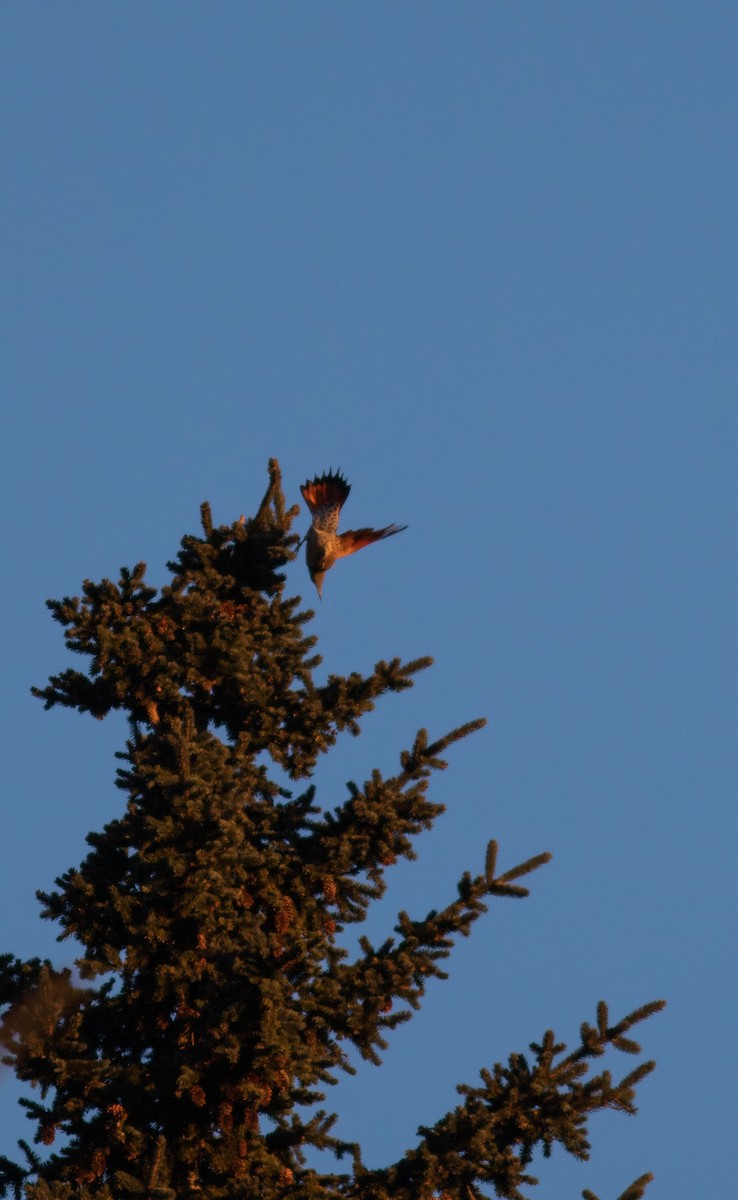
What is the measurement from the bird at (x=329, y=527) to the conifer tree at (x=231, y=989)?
343cm

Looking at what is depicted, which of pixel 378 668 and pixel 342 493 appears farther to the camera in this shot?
pixel 342 493

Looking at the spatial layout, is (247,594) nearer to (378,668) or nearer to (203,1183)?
(378,668)

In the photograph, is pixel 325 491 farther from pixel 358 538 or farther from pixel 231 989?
pixel 231 989

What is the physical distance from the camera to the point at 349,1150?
8.98 metres

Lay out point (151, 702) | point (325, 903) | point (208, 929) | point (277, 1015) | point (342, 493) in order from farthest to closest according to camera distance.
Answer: point (342, 493) → point (151, 702) → point (325, 903) → point (208, 929) → point (277, 1015)

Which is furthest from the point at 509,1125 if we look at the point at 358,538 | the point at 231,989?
the point at 358,538

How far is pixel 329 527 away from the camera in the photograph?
1412 centimetres

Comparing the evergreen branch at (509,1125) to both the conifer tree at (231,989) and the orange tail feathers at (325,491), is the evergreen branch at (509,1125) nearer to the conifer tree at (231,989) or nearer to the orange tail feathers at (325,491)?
the conifer tree at (231,989)

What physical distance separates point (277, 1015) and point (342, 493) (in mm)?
6409

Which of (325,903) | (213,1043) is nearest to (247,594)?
(325,903)

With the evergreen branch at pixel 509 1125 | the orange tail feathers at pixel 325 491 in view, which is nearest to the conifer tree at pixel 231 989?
the evergreen branch at pixel 509 1125

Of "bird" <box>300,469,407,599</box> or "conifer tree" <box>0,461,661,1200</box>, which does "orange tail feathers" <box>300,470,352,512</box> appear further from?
"conifer tree" <box>0,461,661,1200</box>

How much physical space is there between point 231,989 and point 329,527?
20.1 feet

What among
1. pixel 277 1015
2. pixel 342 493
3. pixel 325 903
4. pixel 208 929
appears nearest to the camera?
pixel 277 1015
